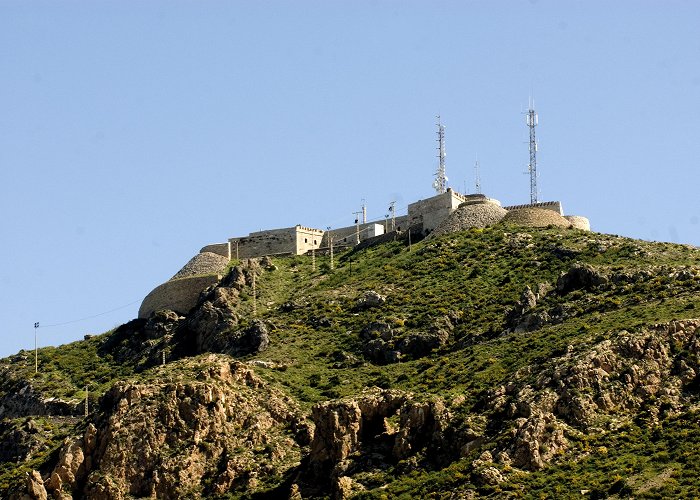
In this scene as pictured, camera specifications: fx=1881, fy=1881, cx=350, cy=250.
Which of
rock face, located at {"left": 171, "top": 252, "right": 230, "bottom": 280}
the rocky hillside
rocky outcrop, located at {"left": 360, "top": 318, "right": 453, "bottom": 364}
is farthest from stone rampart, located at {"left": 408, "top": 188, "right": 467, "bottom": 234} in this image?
rocky outcrop, located at {"left": 360, "top": 318, "right": 453, "bottom": 364}

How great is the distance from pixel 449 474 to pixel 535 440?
4.53m

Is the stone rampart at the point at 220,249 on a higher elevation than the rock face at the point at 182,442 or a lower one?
higher

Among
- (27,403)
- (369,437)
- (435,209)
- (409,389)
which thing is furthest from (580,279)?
(27,403)

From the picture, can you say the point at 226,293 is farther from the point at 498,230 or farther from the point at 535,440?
the point at 535,440

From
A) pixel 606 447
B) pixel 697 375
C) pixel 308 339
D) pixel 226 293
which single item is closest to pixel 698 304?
pixel 697 375

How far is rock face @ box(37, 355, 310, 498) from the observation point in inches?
3964

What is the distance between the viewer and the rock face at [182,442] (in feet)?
330

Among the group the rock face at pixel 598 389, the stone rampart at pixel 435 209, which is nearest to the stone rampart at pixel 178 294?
the stone rampart at pixel 435 209

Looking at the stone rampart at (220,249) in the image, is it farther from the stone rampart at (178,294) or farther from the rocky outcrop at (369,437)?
the rocky outcrop at (369,437)

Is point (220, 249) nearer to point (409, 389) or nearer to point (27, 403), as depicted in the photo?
point (27, 403)

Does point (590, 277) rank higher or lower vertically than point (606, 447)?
higher

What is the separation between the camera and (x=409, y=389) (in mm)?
106375

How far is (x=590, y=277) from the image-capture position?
115812mm

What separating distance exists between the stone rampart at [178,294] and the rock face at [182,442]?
104 feet
